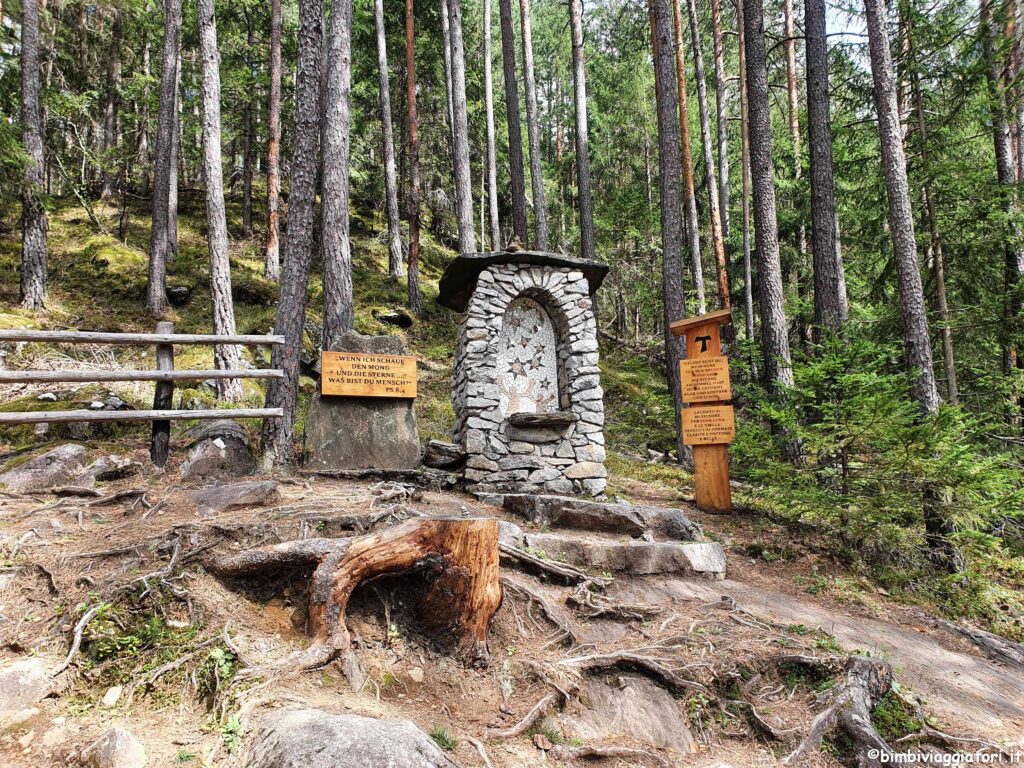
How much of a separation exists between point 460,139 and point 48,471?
A: 13.1 metres

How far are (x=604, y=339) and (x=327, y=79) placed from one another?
13100 mm

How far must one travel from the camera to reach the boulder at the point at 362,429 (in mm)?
7059

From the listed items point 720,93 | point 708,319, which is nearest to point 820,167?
point 708,319

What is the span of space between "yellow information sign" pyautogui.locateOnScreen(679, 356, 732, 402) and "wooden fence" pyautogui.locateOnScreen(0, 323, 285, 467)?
537 centimetres

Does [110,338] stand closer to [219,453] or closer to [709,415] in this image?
[219,453]

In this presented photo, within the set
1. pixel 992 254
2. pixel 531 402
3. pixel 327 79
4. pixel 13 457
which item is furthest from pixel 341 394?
pixel 992 254

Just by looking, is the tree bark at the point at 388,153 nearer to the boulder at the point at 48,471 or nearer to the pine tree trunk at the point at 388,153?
the pine tree trunk at the point at 388,153

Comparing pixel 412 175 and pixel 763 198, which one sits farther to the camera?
pixel 412 175

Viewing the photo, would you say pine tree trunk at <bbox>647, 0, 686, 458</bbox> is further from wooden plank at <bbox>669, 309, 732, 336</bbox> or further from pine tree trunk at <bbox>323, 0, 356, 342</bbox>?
pine tree trunk at <bbox>323, 0, 356, 342</bbox>

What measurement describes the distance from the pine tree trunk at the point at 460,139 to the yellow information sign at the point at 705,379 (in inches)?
346

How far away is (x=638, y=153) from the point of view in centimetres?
2270

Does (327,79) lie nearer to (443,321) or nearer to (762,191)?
(762,191)

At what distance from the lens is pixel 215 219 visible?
1123 cm

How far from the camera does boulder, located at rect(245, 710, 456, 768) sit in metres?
2.03
